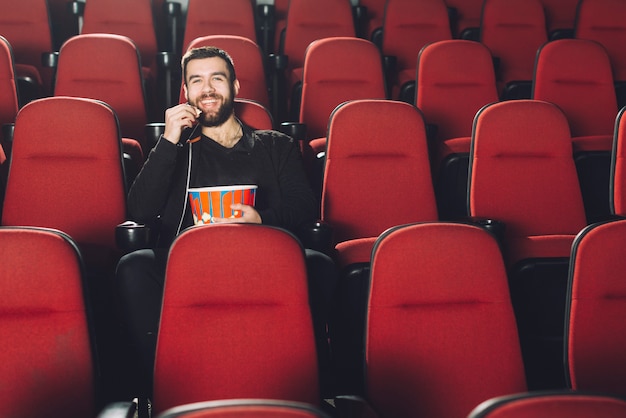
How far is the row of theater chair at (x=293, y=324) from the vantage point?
793 millimetres

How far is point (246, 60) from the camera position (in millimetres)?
1866

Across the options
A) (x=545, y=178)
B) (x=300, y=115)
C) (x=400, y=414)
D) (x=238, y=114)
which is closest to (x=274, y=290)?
(x=400, y=414)

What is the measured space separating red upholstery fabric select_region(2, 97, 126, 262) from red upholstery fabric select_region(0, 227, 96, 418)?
0.48 meters

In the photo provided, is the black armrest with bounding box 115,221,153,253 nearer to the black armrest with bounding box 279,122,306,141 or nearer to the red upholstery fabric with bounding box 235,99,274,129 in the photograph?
the red upholstery fabric with bounding box 235,99,274,129

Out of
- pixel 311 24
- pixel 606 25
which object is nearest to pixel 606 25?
pixel 606 25

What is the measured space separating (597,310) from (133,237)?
0.62 meters

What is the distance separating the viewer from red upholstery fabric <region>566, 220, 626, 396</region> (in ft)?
3.00

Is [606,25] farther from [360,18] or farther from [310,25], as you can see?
[310,25]

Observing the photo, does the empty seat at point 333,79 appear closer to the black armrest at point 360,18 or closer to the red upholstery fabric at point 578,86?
the red upholstery fabric at point 578,86

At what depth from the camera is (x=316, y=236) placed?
3.78ft

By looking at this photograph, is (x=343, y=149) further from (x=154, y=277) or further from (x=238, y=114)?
(x=154, y=277)

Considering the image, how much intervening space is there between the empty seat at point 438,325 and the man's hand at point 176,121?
1.53 feet

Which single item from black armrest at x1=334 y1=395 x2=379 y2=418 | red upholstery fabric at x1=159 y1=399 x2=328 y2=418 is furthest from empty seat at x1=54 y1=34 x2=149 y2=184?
red upholstery fabric at x1=159 y1=399 x2=328 y2=418

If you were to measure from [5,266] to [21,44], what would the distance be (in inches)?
61.8
